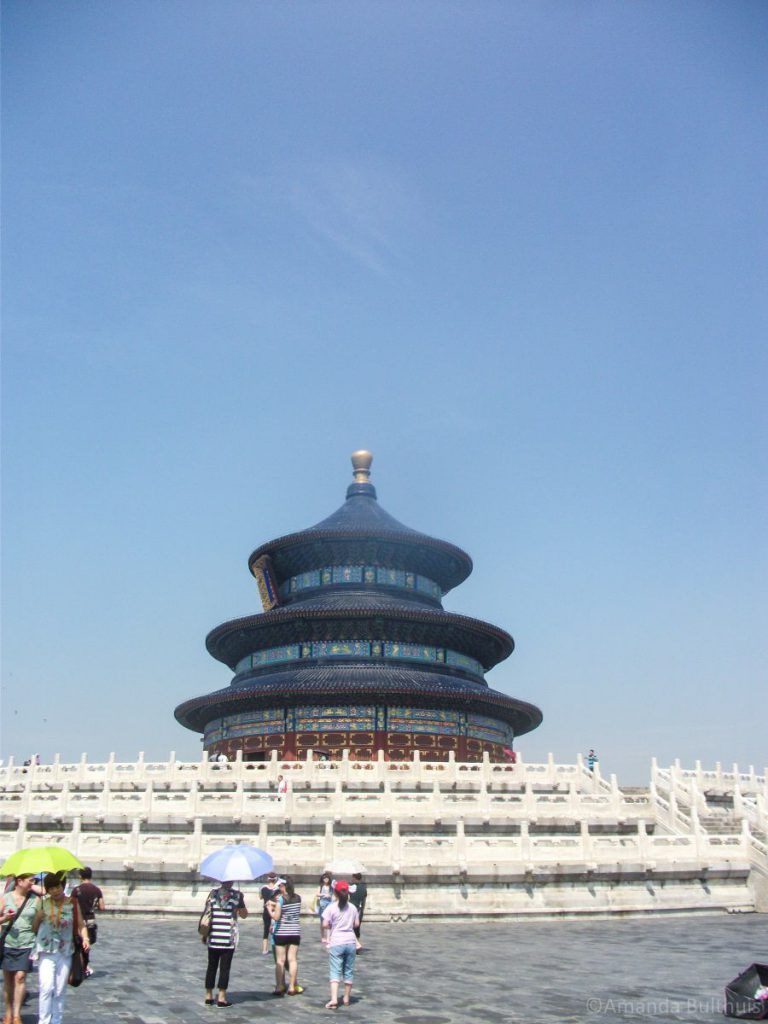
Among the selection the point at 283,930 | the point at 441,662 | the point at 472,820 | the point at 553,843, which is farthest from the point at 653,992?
the point at 441,662

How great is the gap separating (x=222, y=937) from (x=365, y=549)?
3789 centimetres

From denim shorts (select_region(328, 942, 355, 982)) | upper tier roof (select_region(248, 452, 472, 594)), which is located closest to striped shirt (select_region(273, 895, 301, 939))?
denim shorts (select_region(328, 942, 355, 982))

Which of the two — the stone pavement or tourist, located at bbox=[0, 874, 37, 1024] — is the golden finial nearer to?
the stone pavement

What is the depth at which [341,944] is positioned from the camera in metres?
11.5

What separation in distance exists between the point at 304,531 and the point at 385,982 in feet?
122

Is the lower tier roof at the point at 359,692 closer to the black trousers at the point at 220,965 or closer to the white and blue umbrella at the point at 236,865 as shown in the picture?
the white and blue umbrella at the point at 236,865

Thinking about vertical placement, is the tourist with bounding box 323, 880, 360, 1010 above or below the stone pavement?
above

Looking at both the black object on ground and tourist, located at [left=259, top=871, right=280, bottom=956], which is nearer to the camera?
the black object on ground

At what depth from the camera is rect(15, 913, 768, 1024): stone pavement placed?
35.3 feet

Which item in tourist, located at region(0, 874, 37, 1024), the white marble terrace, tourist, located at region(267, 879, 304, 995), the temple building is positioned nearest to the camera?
tourist, located at region(0, 874, 37, 1024)

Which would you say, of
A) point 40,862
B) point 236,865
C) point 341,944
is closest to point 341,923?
point 341,944

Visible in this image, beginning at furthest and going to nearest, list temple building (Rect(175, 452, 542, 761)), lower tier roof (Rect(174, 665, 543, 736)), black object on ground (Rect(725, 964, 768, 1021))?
temple building (Rect(175, 452, 542, 761))
lower tier roof (Rect(174, 665, 543, 736))
black object on ground (Rect(725, 964, 768, 1021))

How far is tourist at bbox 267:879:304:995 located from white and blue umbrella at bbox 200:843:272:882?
57 cm

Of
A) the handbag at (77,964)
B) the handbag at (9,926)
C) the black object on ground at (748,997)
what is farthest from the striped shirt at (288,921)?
the black object on ground at (748,997)
